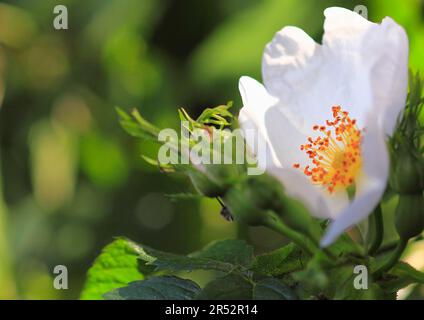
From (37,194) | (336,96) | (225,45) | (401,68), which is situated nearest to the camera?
(401,68)

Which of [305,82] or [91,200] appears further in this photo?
[91,200]

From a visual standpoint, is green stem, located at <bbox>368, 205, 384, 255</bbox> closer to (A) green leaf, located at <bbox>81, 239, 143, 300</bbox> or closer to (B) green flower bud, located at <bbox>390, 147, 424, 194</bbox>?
(B) green flower bud, located at <bbox>390, 147, 424, 194</bbox>

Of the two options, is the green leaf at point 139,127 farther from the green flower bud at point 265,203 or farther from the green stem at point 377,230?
the green stem at point 377,230

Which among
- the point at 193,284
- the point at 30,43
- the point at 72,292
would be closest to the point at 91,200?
the point at 72,292

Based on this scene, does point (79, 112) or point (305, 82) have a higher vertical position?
point (79, 112)

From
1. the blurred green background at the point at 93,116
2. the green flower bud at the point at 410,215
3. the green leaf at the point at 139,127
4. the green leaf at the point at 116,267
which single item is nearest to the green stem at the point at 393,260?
the green flower bud at the point at 410,215

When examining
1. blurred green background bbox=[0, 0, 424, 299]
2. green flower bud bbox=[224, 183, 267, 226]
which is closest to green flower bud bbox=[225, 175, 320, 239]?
green flower bud bbox=[224, 183, 267, 226]
